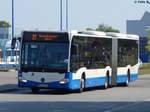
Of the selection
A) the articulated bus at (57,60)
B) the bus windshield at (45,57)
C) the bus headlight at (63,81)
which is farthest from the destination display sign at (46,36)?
the bus headlight at (63,81)

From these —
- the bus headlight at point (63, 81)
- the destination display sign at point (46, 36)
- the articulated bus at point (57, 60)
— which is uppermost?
the destination display sign at point (46, 36)

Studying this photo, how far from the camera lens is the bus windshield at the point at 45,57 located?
3038 cm

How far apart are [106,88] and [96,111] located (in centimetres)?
1539

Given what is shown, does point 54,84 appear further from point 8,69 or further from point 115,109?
point 8,69

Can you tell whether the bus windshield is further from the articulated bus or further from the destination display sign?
the destination display sign

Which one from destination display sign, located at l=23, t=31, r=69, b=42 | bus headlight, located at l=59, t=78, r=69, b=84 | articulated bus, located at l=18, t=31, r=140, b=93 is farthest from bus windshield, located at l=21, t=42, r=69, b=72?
bus headlight, located at l=59, t=78, r=69, b=84

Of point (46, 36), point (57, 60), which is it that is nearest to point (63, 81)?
point (57, 60)

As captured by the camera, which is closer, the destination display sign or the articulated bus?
the articulated bus

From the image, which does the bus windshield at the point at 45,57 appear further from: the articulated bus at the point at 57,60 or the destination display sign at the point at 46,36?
the destination display sign at the point at 46,36

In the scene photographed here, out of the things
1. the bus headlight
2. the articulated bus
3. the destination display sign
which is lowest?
the bus headlight

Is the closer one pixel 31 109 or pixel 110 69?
pixel 31 109

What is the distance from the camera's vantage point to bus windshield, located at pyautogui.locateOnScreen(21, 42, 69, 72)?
30375 millimetres

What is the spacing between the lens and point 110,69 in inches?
1443

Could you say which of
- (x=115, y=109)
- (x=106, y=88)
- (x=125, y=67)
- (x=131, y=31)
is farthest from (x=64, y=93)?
(x=131, y=31)
